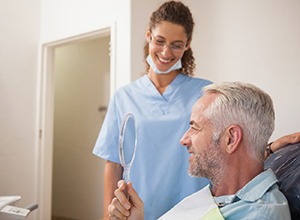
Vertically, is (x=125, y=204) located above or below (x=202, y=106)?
below

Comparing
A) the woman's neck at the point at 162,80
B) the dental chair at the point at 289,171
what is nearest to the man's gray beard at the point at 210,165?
the dental chair at the point at 289,171

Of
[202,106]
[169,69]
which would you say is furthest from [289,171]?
[169,69]

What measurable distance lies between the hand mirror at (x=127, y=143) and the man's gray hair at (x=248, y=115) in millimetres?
275

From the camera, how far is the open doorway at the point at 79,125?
3162 mm

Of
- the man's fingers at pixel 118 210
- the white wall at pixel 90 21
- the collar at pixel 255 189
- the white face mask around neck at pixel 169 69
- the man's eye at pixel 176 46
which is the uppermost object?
the white wall at pixel 90 21

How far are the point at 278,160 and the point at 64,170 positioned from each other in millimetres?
2764

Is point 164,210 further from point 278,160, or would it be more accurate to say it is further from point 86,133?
point 86,133

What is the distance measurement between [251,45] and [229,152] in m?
1.16

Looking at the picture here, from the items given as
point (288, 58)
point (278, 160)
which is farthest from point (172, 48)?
point (288, 58)

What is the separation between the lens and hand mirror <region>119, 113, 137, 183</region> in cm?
90

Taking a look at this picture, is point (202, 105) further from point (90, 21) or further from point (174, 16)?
point (90, 21)

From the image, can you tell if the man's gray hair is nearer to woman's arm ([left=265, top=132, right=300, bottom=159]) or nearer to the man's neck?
the man's neck

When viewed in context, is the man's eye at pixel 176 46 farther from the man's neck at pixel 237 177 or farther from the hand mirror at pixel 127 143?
the man's neck at pixel 237 177

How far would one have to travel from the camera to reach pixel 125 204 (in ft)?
2.63
